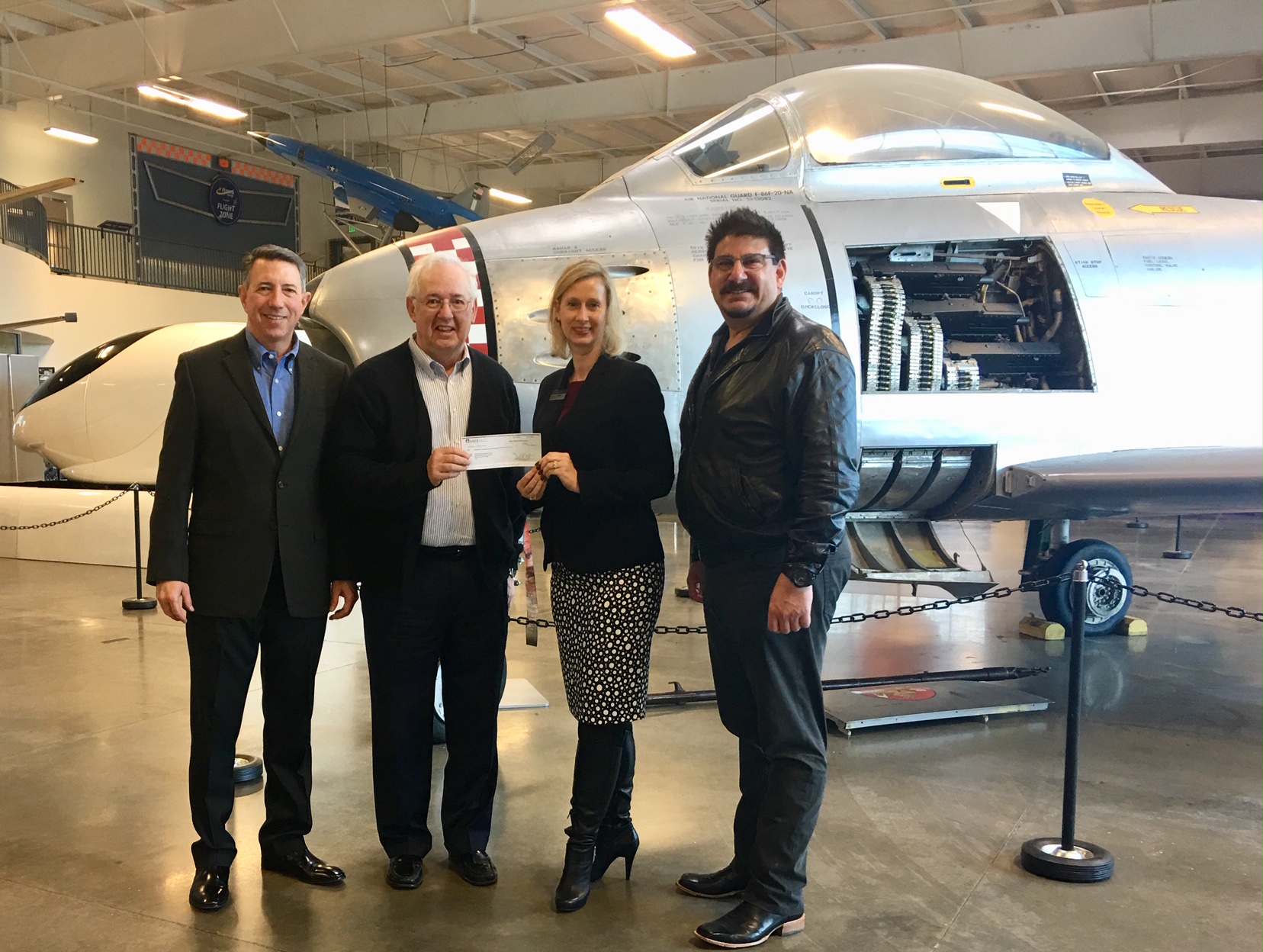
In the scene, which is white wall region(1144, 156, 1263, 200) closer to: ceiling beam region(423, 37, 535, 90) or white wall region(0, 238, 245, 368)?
ceiling beam region(423, 37, 535, 90)

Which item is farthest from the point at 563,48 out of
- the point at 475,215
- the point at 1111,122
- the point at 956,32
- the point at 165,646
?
the point at 165,646

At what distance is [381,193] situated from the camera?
21.8 meters

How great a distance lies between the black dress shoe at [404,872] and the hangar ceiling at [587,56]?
Result: 38.0 feet

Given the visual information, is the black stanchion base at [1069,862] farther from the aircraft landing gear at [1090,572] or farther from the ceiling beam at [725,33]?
the ceiling beam at [725,33]

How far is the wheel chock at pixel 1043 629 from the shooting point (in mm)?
7359

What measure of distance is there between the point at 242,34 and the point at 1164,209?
14.1 meters

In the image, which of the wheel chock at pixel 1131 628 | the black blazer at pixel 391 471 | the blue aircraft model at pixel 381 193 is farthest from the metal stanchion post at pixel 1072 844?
the blue aircraft model at pixel 381 193

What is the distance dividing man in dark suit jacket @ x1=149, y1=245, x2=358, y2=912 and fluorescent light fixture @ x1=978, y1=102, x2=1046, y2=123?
13.1 feet

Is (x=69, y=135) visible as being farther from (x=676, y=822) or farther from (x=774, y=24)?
(x=676, y=822)

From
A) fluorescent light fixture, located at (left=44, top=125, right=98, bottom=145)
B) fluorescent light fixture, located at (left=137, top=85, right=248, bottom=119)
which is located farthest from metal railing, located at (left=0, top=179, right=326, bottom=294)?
fluorescent light fixture, located at (left=137, top=85, right=248, bottom=119)

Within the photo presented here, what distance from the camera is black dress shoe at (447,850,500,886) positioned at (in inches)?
127

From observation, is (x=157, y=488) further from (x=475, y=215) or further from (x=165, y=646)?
(x=475, y=215)

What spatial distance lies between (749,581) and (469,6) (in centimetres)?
1246

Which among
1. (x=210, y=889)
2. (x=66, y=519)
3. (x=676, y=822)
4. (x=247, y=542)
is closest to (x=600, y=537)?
(x=247, y=542)
